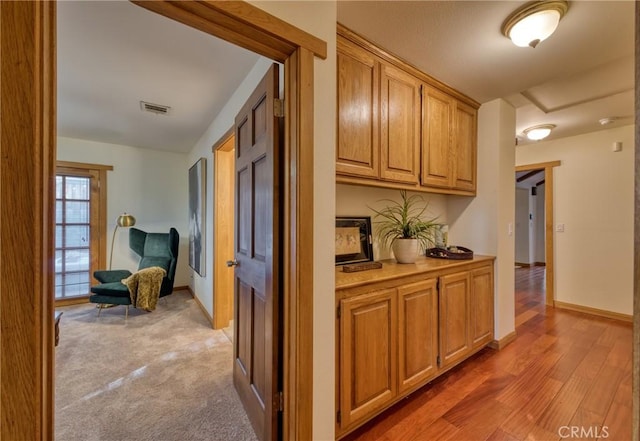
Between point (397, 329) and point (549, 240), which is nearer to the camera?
point (397, 329)

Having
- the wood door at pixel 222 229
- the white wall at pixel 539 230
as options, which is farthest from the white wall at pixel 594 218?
the wood door at pixel 222 229

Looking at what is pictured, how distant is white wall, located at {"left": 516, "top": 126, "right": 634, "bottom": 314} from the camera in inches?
127

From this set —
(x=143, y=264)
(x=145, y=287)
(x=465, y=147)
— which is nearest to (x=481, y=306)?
(x=465, y=147)

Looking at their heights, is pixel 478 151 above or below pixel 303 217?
above

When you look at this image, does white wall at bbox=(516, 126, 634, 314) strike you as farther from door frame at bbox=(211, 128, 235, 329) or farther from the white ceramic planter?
door frame at bbox=(211, 128, 235, 329)

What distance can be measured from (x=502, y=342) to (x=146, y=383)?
9.98ft

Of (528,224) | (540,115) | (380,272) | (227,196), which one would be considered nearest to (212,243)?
(227,196)

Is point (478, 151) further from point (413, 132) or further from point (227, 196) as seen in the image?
point (227, 196)

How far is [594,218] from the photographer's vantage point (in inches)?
137

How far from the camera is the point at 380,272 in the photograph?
170 cm

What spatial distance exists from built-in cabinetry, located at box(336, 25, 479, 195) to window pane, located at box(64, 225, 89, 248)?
4326 mm

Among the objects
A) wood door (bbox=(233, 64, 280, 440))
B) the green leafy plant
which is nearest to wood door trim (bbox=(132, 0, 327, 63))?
wood door (bbox=(233, 64, 280, 440))

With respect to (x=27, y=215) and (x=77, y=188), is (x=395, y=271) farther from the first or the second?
(x=77, y=188)

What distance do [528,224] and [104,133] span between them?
8980 millimetres
